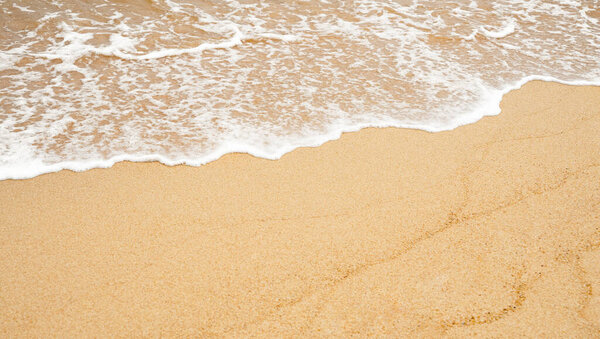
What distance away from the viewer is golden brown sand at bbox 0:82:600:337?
2301mm

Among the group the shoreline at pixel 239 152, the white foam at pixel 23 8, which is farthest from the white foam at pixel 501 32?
the white foam at pixel 23 8

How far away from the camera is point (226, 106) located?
4.09 metres

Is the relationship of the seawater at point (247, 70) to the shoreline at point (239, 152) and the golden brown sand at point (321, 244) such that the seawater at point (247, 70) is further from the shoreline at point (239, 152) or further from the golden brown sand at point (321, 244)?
the golden brown sand at point (321, 244)

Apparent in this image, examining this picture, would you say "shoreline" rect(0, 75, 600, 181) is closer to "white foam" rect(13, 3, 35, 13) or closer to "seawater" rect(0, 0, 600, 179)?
"seawater" rect(0, 0, 600, 179)

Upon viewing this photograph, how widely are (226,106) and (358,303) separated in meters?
2.43

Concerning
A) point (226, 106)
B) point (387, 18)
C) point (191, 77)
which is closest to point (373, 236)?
point (226, 106)

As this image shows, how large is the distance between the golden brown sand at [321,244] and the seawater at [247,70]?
37 cm

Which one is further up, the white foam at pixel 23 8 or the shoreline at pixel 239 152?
the white foam at pixel 23 8

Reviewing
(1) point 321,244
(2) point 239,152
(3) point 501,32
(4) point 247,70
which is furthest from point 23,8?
(3) point 501,32

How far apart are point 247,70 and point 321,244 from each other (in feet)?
8.79

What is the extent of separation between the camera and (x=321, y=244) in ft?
8.97

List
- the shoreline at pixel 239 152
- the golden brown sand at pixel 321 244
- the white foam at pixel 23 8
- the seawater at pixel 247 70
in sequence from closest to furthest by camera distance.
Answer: the golden brown sand at pixel 321 244 → the shoreline at pixel 239 152 → the seawater at pixel 247 70 → the white foam at pixel 23 8

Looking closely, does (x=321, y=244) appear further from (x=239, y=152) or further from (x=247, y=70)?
(x=247, y=70)

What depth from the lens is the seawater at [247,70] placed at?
12.0ft
